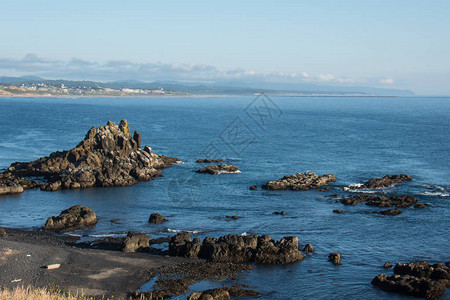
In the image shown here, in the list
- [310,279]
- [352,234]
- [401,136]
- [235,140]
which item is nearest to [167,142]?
[235,140]

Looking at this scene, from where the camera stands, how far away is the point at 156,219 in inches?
2163

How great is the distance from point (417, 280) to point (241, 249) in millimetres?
14198

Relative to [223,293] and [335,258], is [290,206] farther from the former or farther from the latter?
[223,293]

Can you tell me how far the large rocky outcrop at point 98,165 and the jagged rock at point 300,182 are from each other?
64.9ft

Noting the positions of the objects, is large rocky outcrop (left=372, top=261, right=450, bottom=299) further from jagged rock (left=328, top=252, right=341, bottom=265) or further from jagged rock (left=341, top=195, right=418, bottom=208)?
jagged rock (left=341, top=195, right=418, bottom=208)

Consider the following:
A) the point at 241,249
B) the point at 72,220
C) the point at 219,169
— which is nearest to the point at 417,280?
the point at 241,249

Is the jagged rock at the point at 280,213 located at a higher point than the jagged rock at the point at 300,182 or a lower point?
lower

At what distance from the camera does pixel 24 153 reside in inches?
3878

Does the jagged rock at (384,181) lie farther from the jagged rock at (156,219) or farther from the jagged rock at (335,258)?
the jagged rock at (335,258)

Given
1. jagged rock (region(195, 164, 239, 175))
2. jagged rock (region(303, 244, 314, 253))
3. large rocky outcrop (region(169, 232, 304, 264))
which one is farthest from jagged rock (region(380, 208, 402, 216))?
jagged rock (region(195, 164, 239, 175))

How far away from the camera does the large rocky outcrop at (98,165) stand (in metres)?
73.1

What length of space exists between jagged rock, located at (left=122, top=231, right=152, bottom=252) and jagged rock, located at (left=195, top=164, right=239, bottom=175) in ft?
123

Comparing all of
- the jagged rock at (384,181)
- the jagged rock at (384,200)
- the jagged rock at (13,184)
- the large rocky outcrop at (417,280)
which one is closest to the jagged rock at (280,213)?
the jagged rock at (384,200)

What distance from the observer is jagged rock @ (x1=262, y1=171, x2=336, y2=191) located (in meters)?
71.6
